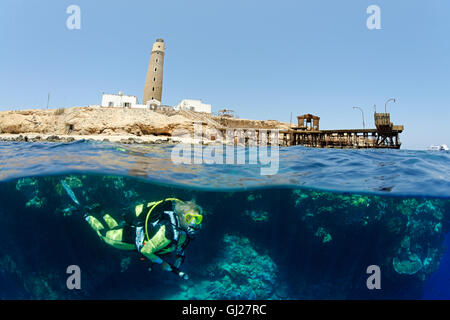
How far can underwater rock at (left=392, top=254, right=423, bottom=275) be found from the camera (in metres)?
7.59

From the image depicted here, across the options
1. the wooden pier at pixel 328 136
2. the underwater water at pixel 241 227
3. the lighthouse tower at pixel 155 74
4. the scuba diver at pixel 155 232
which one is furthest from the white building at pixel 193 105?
the scuba diver at pixel 155 232

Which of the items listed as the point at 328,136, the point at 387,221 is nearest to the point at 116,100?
the point at 328,136

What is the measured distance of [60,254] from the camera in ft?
26.2

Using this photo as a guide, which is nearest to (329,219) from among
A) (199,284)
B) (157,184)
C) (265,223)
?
(265,223)

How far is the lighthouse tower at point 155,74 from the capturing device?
5006 centimetres

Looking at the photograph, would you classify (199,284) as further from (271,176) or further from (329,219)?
(329,219)

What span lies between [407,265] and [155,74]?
2126 inches

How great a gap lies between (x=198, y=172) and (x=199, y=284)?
366 cm

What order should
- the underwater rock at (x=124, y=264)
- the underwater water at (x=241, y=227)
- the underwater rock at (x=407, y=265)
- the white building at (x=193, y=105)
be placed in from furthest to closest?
the white building at (x=193, y=105), the underwater rock at (x=407, y=265), the underwater rock at (x=124, y=264), the underwater water at (x=241, y=227)

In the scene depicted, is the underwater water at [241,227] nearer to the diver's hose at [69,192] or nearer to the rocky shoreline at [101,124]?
the diver's hose at [69,192]

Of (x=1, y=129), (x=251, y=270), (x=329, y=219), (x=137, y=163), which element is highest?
(x=1, y=129)

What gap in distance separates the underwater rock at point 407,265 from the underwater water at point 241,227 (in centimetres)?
3

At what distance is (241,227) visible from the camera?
30.1ft
